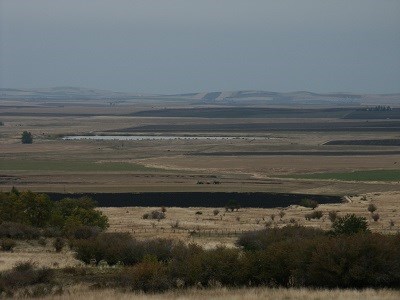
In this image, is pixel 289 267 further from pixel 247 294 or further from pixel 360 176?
pixel 360 176

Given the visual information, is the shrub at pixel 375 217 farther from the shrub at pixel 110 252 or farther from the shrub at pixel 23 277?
the shrub at pixel 23 277

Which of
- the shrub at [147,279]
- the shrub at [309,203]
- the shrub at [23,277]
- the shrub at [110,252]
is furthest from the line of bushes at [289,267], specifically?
the shrub at [309,203]

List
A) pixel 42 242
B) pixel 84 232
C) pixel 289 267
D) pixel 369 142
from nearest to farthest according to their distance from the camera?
pixel 289 267
pixel 42 242
pixel 84 232
pixel 369 142

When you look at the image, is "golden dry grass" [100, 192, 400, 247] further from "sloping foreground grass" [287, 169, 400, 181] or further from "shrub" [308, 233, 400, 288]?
"sloping foreground grass" [287, 169, 400, 181]

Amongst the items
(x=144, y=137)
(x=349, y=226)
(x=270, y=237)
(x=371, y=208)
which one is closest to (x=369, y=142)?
(x=144, y=137)

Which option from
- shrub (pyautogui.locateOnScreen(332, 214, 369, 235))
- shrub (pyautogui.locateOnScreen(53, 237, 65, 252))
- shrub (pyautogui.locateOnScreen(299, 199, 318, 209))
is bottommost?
shrub (pyautogui.locateOnScreen(299, 199, 318, 209))

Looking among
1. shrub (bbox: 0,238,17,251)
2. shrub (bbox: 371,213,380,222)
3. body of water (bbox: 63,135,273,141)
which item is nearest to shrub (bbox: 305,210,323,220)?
shrub (bbox: 371,213,380,222)
